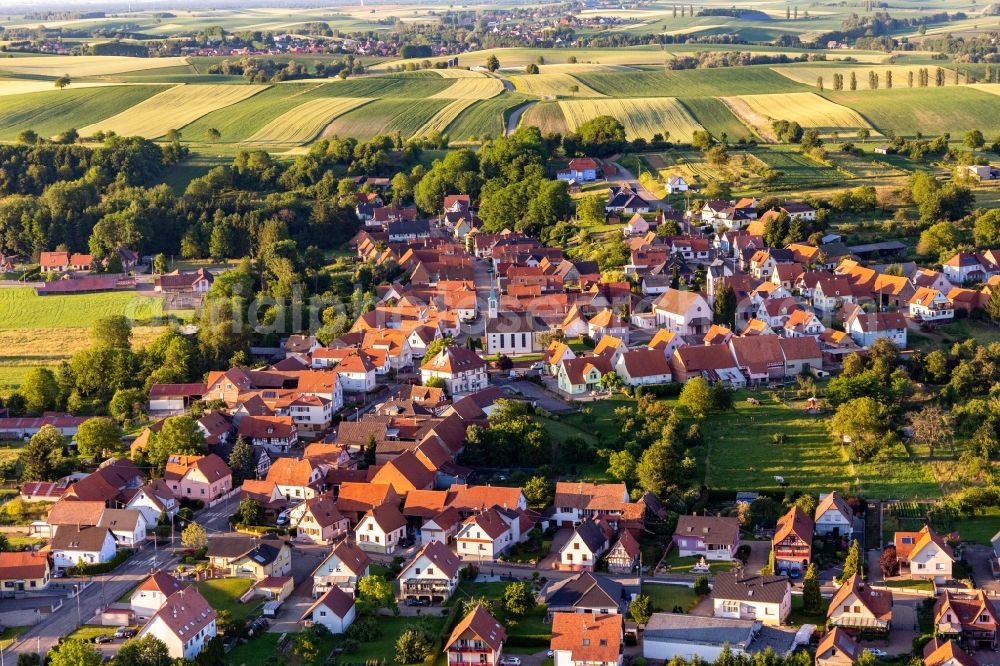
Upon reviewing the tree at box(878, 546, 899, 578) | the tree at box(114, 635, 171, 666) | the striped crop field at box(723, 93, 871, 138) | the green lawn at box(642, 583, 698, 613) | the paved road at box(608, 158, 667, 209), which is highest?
the striped crop field at box(723, 93, 871, 138)

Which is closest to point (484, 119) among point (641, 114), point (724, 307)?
point (641, 114)

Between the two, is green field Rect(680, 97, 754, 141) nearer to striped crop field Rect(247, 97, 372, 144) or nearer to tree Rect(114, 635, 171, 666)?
striped crop field Rect(247, 97, 372, 144)

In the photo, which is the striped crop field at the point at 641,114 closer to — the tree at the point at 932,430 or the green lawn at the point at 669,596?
the tree at the point at 932,430

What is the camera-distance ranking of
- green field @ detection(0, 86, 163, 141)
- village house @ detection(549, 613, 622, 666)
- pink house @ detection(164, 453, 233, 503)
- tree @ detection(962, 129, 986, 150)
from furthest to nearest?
green field @ detection(0, 86, 163, 141)
tree @ detection(962, 129, 986, 150)
pink house @ detection(164, 453, 233, 503)
village house @ detection(549, 613, 622, 666)

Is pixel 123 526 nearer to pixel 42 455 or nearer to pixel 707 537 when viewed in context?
pixel 42 455

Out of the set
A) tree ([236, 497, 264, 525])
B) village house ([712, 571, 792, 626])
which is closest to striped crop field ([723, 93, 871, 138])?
tree ([236, 497, 264, 525])

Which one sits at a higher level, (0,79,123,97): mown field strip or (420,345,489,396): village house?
(0,79,123,97): mown field strip
